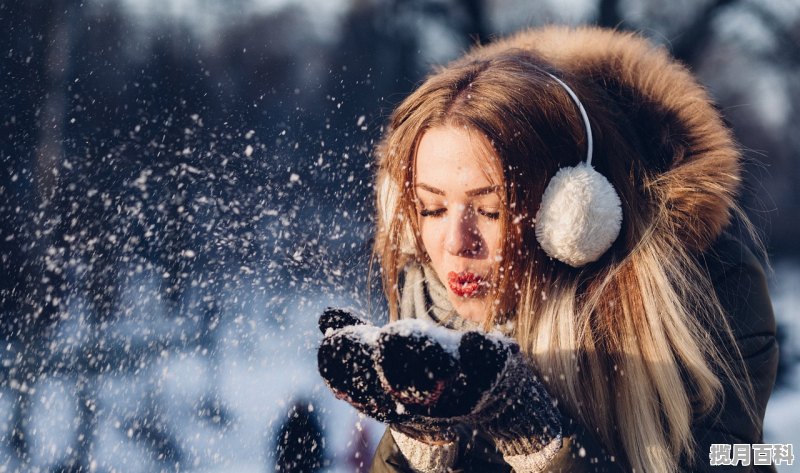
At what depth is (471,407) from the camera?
1.32 meters

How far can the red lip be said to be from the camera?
1729 millimetres

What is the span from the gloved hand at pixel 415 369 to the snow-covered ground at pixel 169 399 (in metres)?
1.93

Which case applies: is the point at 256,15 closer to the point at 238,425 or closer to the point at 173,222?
the point at 173,222

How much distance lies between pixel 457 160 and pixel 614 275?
1.52 feet

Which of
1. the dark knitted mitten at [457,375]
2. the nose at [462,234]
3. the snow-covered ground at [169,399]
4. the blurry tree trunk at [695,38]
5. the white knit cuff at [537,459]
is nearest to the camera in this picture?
the dark knitted mitten at [457,375]

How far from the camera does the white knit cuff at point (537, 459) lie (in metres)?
1.54

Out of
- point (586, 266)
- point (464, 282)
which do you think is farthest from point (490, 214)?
point (586, 266)

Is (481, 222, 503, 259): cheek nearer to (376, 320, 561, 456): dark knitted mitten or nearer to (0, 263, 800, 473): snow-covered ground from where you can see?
(376, 320, 561, 456): dark knitted mitten

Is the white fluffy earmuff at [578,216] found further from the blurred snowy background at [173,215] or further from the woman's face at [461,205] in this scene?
the blurred snowy background at [173,215]

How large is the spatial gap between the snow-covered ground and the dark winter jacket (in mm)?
1530

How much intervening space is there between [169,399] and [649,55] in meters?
3.13

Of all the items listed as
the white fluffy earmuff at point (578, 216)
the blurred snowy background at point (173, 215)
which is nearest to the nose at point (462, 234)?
the white fluffy earmuff at point (578, 216)

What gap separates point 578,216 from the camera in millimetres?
1569

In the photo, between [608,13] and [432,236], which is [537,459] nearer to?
[432,236]
